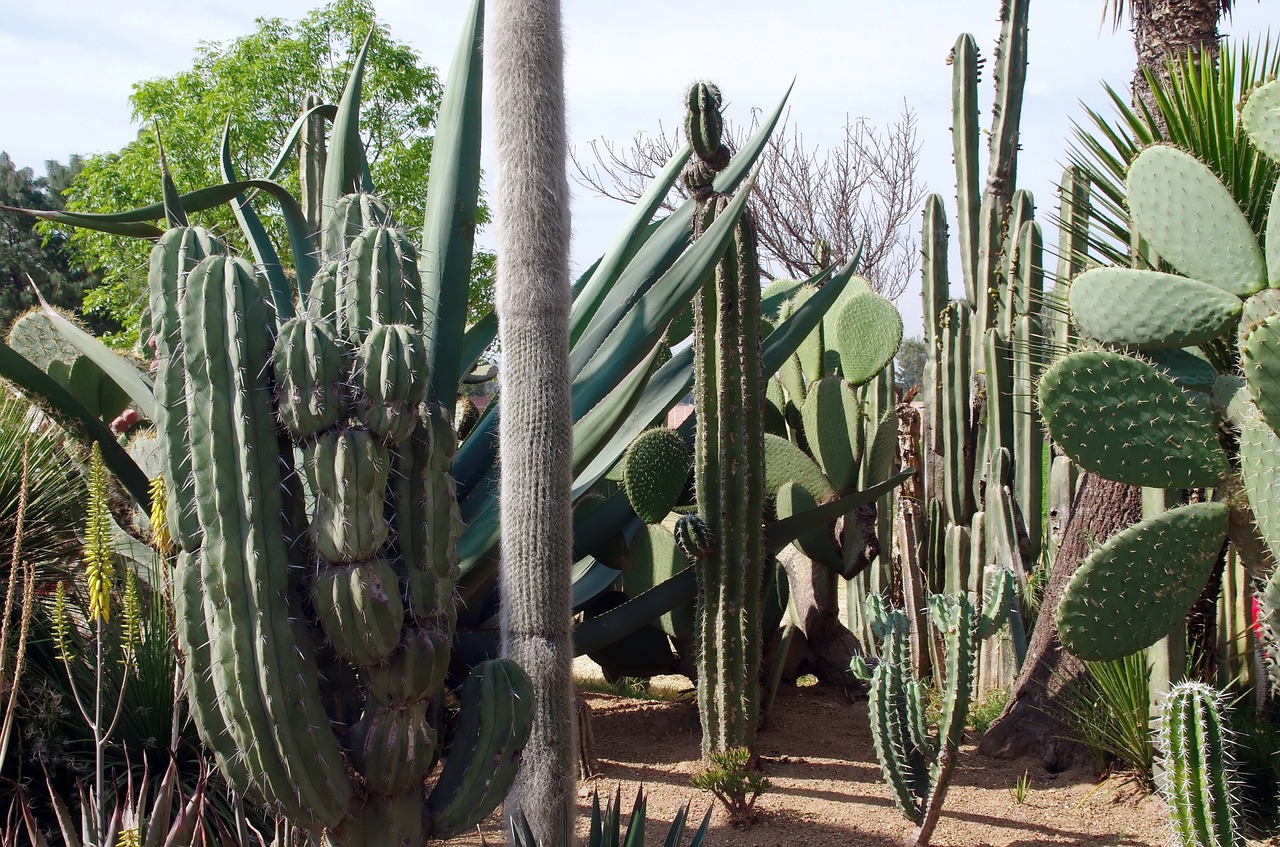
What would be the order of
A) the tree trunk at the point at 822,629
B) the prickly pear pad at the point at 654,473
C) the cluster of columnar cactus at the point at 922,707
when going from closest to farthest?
the cluster of columnar cactus at the point at 922,707, the prickly pear pad at the point at 654,473, the tree trunk at the point at 822,629

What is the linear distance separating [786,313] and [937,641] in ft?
6.64

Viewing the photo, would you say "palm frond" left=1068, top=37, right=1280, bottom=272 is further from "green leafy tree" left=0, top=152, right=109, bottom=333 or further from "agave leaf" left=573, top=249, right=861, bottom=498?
"green leafy tree" left=0, top=152, right=109, bottom=333

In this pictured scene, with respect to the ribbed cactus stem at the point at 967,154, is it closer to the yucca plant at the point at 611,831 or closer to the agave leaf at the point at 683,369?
the agave leaf at the point at 683,369

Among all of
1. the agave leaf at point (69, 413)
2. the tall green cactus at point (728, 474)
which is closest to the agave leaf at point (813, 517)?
the tall green cactus at point (728, 474)

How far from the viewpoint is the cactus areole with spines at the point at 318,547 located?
2072mm

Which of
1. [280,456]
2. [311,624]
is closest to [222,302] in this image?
[280,456]

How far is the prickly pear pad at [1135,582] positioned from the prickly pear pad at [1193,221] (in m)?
0.74

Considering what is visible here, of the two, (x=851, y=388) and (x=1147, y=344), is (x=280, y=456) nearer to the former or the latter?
(x=1147, y=344)

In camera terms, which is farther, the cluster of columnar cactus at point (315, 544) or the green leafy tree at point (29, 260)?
the green leafy tree at point (29, 260)

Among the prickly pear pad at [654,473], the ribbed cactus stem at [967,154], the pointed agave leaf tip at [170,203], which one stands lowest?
the prickly pear pad at [654,473]

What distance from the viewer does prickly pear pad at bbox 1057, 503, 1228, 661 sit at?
10.5ft

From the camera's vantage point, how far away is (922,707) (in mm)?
3531

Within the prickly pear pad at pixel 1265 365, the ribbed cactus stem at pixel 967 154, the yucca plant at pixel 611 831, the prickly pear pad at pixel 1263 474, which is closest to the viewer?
the yucca plant at pixel 611 831

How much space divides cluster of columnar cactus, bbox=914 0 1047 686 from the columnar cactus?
216 centimetres
